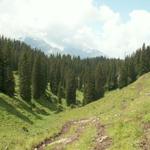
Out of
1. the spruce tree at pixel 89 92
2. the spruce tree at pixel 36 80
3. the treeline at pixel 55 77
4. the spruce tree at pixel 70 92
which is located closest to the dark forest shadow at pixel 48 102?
the treeline at pixel 55 77

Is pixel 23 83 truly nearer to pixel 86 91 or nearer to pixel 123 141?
pixel 86 91

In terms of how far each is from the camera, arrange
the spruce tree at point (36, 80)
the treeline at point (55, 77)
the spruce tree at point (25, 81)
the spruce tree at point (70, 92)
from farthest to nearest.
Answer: the spruce tree at point (70, 92)
the spruce tree at point (36, 80)
the spruce tree at point (25, 81)
the treeline at point (55, 77)

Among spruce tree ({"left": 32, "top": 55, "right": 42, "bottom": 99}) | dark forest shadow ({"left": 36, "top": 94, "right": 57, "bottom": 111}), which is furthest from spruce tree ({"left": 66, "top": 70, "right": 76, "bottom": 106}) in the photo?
spruce tree ({"left": 32, "top": 55, "right": 42, "bottom": 99})

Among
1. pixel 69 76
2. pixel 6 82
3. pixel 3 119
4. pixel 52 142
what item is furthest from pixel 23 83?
pixel 52 142

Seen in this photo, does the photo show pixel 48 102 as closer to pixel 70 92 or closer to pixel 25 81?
pixel 70 92

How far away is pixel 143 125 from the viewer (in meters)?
24.3

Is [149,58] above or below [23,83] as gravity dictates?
above

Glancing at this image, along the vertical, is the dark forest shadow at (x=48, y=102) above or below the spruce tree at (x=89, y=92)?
below

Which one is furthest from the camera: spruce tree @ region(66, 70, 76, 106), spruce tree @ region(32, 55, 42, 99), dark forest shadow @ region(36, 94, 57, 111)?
spruce tree @ region(66, 70, 76, 106)

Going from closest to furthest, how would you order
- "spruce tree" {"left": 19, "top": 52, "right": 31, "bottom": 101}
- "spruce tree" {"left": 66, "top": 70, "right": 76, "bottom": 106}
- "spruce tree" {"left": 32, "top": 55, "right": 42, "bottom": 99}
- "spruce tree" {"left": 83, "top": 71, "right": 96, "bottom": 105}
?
"spruce tree" {"left": 19, "top": 52, "right": 31, "bottom": 101}
"spruce tree" {"left": 32, "top": 55, "right": 42, "bottom": 99}
"spruce tree" {"left": 83, "top": 71, "right": 96, "bottom": 105}
"spruce tree" {"left": 66, "top": 70, "right": 76, "bottom": 106}

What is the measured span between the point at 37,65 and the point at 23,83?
1627cm

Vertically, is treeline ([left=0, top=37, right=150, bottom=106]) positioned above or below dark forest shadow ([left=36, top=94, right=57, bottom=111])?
above

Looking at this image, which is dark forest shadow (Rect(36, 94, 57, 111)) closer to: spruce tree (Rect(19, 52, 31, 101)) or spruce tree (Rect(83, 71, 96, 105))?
spruce tree (Rect(19, 52, 31, 101))

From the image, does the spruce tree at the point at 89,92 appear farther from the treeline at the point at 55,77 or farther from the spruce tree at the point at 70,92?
the spruce tree at the point at 70,92
